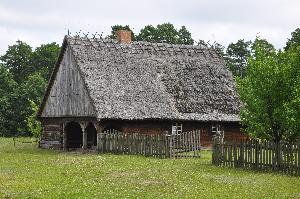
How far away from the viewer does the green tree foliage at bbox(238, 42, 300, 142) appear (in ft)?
75.0

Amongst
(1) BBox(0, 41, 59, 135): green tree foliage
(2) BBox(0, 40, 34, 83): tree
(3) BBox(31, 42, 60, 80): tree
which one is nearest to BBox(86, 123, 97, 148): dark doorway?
(1) BBox(0, 41, 59, 135): green tree foliage

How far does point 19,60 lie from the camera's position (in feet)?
284

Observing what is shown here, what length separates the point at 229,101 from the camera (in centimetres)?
4134

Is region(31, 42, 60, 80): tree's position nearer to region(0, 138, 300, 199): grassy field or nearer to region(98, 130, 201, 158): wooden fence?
region(98, 130, 201, 158): wooden fence

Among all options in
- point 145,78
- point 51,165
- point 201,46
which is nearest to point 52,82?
point 145,78

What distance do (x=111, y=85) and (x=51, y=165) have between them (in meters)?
13.5

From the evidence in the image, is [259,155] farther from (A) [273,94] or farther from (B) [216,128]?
(B) [216,128]

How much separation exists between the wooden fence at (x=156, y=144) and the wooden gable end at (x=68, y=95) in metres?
3.82

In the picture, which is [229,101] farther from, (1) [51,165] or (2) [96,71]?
(1) [51,165]

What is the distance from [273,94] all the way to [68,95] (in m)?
20.7

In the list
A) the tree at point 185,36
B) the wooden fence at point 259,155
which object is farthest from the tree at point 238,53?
the wooden fence at point 259,155

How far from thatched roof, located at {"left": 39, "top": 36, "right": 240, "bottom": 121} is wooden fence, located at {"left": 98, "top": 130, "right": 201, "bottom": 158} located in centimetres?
252

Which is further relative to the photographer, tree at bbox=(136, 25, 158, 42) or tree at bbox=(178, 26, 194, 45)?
tree at bbox=(178, 26, 194, 45)

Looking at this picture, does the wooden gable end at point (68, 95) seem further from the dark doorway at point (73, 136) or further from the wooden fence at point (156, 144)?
the wooden fence at point (156, 144)
